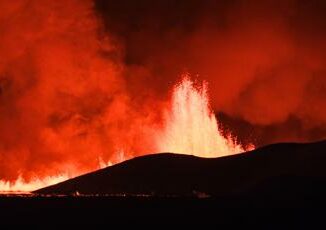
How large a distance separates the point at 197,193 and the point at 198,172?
9.80 meters

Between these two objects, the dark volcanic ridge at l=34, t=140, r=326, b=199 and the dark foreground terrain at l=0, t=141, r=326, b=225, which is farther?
the dark volcanic ridge at l=34, t=140, r=326, b=199

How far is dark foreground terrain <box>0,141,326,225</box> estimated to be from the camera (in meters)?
42.8

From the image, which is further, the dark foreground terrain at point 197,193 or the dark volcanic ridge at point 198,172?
the dark volcanic ridge at point 198,172

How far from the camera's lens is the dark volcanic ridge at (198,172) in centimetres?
7069

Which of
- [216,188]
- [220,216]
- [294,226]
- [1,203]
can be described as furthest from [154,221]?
[216,188]

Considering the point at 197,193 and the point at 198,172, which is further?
the point at 198,172

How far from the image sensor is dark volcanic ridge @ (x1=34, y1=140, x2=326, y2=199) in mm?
70688

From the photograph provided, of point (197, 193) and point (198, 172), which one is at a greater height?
point (198, 172)

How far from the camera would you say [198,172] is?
79.3 meters

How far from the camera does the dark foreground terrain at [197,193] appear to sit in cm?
4275

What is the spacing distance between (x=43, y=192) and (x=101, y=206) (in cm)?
3120

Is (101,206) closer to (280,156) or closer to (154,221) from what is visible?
(154,221)

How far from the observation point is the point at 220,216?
43562 millimetres

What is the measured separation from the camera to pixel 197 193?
69.6 meters
